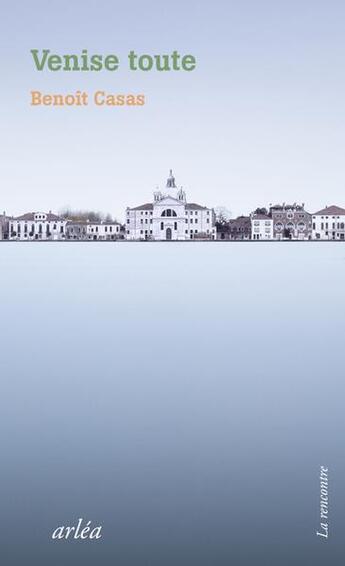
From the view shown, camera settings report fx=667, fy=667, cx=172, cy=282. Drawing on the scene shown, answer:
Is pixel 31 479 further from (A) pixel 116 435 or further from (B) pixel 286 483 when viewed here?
(B) pixel 286 483

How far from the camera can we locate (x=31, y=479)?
3.60 metres

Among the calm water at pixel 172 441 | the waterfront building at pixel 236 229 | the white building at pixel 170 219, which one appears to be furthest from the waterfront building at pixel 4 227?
the calm water at pixel 172 441

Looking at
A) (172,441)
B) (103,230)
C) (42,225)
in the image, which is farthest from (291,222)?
(172,441)

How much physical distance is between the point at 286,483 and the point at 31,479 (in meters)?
1.37

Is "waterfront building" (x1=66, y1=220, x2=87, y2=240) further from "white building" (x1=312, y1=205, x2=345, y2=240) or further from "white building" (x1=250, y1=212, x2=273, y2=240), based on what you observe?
"white building" (x1=312, y1=205, x2=345, y2=240)

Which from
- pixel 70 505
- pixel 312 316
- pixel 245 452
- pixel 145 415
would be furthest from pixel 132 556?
pixel 312 316

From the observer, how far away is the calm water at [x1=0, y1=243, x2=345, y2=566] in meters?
3.01

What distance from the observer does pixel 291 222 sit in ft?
303

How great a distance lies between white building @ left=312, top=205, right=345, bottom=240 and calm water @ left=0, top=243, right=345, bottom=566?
8627cm

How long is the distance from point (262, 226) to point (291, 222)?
4.16m

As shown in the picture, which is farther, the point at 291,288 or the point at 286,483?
the point at 291,288

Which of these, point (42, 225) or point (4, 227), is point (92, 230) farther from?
point (4, 227)

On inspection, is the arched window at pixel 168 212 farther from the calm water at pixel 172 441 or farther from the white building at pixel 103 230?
the calm water at pixel 172 441

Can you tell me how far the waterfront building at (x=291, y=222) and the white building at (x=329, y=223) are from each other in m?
1.18
